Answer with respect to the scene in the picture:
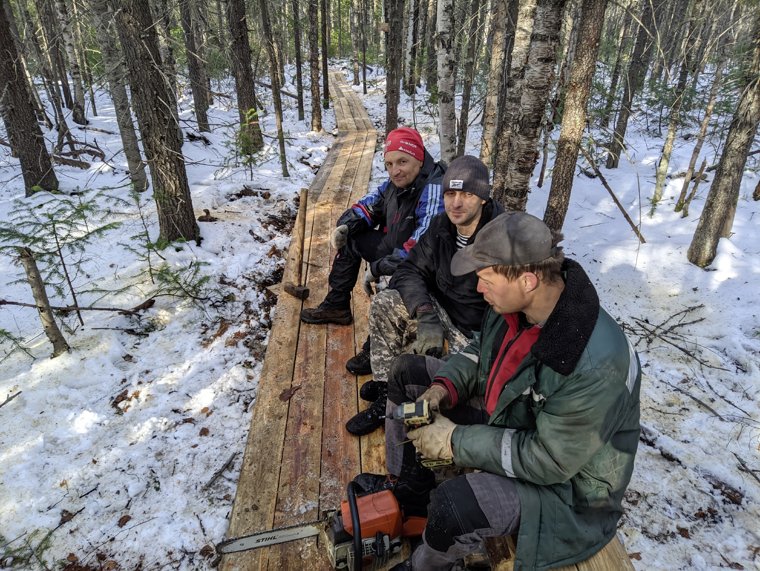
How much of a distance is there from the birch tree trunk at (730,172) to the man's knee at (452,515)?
707cm

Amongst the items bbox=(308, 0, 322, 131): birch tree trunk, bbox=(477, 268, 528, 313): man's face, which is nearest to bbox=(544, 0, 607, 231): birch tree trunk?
bbox=(477, 268, 528, 313): man's face

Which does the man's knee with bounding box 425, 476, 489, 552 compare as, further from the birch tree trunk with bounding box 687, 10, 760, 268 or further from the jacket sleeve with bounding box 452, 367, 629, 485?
the birch tree trunk with bounding box 687, 10, 760, 268

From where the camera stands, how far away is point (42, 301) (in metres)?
3.60

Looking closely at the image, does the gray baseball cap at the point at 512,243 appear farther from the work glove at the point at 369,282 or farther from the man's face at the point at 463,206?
the work glove at the point at 369,282

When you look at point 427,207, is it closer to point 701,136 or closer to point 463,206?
point 463,206

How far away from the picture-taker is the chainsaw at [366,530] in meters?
2.12

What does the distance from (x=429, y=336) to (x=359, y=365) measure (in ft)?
3.55

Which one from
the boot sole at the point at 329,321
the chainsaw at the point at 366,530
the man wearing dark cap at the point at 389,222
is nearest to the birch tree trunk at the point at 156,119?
the boot sole at the point at 329,321

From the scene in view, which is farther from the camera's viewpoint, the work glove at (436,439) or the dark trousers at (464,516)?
the work glove at (436,439)

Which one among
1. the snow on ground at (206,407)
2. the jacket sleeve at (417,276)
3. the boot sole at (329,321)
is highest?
the jacket sleeve at (417,276)

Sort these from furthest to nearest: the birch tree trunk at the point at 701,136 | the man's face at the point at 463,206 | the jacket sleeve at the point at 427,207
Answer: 1. the birch tree trunk at the point at 701,136
2. the jacket sleeve at the point at 427,207
3. the man's face at the point at 463,206

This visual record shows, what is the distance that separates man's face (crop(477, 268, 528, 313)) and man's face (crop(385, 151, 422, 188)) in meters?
2.08

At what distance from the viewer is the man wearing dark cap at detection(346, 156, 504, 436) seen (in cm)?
285

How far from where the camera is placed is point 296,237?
648 cm
